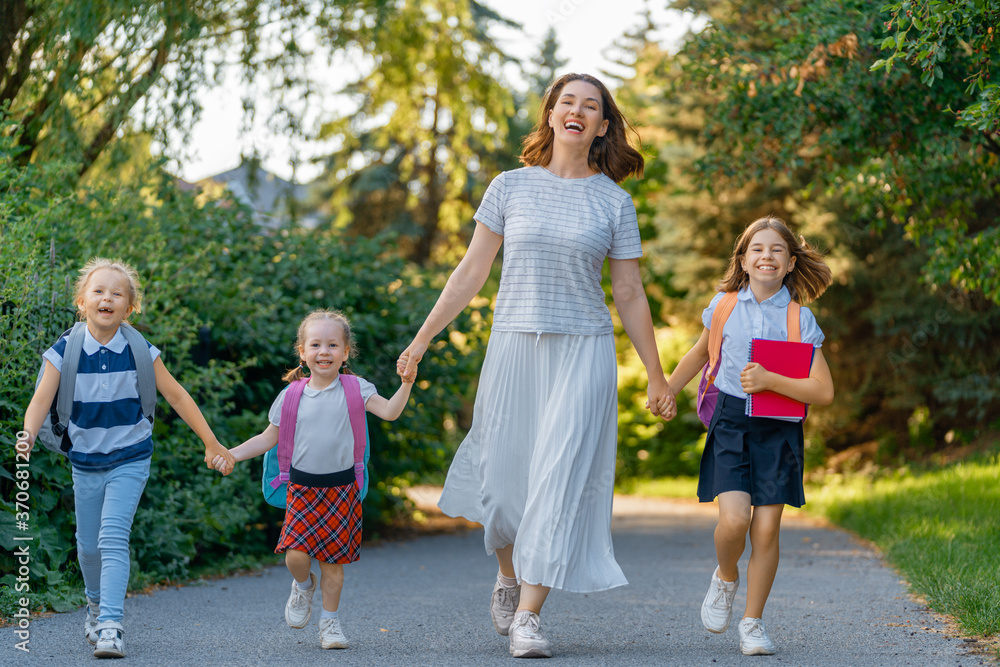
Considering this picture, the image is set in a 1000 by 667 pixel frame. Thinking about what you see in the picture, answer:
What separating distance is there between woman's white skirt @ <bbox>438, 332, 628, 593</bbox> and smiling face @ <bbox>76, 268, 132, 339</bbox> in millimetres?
1477

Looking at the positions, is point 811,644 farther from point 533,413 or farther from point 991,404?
point 991,404

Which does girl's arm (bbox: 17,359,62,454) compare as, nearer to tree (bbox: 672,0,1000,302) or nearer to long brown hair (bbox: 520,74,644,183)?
long brown hair (bbox: 520,74,644,183)

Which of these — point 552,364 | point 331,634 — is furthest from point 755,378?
point 331,634

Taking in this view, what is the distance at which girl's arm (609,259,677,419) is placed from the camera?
13.4 feet

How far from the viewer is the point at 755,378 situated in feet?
12.9

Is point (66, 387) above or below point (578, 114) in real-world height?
below

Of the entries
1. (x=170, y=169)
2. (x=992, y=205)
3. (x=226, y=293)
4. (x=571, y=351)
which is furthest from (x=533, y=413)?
(x=992, y=205)

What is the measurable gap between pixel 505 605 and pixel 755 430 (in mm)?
1262

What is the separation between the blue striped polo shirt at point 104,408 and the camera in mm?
3855

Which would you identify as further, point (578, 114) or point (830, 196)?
point (830, 196)

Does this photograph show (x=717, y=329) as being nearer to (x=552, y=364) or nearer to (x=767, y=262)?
(x=767, y=262)

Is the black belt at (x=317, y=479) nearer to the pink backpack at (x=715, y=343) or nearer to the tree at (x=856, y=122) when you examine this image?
the pink backpack at (x=715, y=343)

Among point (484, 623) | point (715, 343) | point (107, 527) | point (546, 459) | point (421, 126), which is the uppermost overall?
point (421, 126)

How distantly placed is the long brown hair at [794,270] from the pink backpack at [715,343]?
94mm
